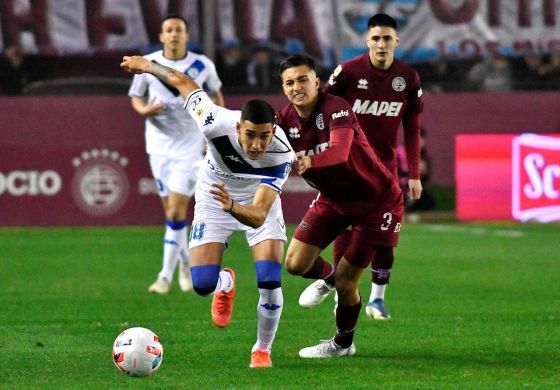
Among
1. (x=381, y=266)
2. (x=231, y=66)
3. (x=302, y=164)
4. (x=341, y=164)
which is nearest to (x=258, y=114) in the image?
(x=302, y=164)

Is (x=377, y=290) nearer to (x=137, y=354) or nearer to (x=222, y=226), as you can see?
(x=222, y=226)

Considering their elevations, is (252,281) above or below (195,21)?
below

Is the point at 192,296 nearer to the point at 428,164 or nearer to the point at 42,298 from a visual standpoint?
Result: the point at 42,298

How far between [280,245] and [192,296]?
3.97 meters

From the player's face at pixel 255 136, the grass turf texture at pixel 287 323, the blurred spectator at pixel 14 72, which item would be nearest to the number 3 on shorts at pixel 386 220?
the grass turf texture at pixel 287 323

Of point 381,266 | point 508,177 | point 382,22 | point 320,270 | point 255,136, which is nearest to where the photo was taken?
point 255,136

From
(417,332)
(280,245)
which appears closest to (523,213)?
(417,332)

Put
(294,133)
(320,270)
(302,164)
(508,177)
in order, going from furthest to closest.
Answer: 1. (508,177)
2. (320,270)
3. (294,133)
4. (302,164)

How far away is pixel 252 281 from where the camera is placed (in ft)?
44.9

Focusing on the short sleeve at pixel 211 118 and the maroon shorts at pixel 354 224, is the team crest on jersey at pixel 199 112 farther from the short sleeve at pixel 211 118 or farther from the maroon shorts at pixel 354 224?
the maroon shorts at pixel 354 224

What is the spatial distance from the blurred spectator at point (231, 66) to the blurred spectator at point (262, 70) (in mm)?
113

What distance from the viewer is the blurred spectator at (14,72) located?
21625 millimetres

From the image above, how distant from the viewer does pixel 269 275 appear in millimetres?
8320

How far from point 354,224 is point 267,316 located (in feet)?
3.53
